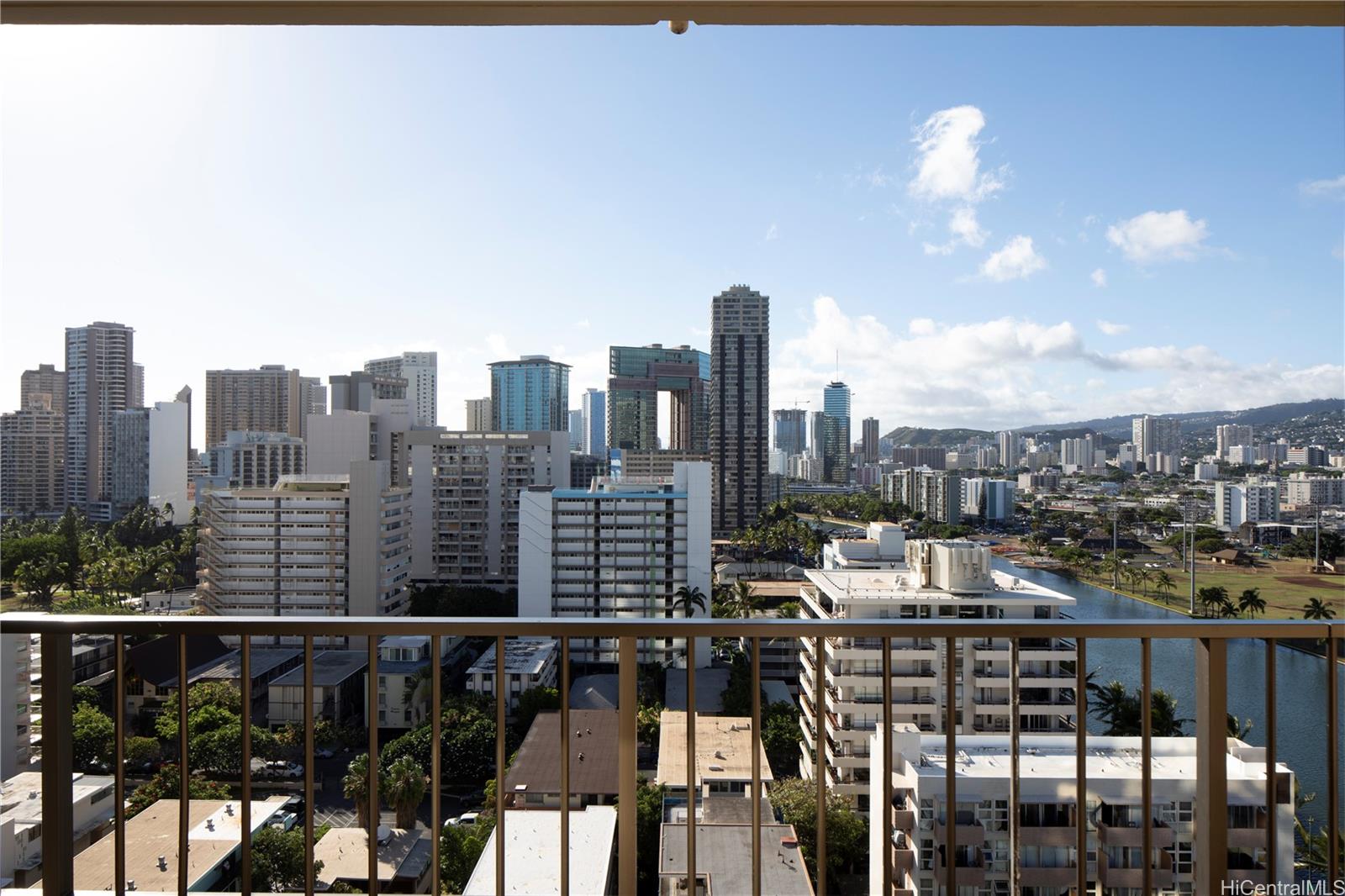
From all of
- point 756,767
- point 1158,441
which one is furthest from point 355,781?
point 1158,441

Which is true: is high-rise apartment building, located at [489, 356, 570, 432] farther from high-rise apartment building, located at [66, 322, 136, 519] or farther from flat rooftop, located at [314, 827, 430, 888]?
flat rooftop, located at [314, 827, 430, 888]

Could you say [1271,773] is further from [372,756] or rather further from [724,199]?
[724,199]

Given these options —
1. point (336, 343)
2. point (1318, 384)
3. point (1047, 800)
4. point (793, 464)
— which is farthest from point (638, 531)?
point (1047, 800)

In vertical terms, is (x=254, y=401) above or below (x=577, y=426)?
above

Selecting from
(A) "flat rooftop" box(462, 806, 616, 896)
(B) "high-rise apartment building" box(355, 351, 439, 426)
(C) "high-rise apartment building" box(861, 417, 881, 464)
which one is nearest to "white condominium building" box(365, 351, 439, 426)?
(B) "high-rise apartment building" box(355, 351, 439, 426)

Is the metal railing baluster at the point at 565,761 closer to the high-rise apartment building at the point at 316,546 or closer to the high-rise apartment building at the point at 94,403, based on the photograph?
the high-rise apartment building at the point at 94,403
